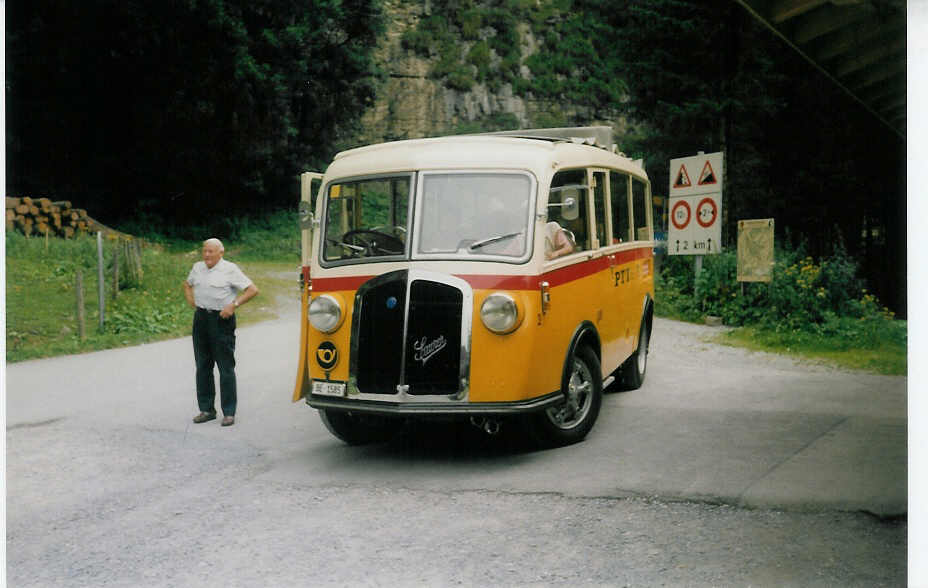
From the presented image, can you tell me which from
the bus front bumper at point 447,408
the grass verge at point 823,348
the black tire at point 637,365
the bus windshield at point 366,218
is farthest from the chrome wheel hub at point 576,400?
the grass verge at point 823,348

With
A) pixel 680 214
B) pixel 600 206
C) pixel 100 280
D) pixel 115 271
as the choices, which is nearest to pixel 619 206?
pixel 600 206

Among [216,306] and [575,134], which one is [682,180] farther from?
[216,306]

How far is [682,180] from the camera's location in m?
12.5

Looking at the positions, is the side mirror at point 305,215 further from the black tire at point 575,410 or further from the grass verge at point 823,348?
the grass verge at point 823,348

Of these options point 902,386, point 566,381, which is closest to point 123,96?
point 566,381

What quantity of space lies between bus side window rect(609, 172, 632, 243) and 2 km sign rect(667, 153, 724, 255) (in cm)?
439

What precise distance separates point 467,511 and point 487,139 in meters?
2.65

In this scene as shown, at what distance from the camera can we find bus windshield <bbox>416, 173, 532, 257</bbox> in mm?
5750

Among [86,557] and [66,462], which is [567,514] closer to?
[86,557]

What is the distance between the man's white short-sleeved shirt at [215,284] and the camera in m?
7.00

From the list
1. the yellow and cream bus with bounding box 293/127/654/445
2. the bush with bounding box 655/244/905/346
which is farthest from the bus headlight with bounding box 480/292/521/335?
the bush with bounding box 655/244/905/346

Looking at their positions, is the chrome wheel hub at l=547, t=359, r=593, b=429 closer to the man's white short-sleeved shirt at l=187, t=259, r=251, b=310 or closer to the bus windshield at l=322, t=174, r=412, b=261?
the bus windshield at l=322, t=174, r=412, b=261

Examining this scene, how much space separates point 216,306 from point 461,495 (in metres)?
2.94

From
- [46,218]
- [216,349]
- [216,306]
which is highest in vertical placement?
[46,218]
